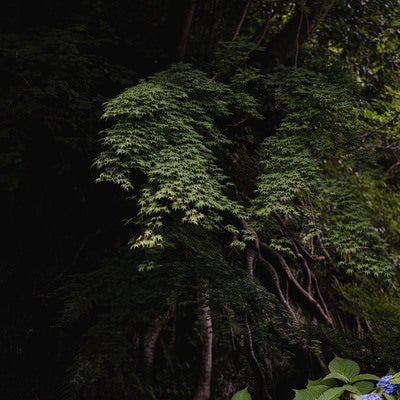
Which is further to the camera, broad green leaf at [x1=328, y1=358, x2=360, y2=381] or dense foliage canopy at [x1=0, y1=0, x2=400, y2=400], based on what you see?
dense foliage canopy at [x1=0, y1=0, x2=400, y2=400]

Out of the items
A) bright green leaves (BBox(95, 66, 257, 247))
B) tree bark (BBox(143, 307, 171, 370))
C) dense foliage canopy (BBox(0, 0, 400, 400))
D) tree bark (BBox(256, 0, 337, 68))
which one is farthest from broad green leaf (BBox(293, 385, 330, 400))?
tree bark (BBox(256, 0, 337, 68))

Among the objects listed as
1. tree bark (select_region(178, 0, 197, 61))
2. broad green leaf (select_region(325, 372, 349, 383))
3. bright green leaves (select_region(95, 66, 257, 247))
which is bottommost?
broad green leaf (select_region(325, 372, 349, 383))

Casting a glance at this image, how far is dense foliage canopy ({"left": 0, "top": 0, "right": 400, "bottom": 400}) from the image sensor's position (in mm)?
1736

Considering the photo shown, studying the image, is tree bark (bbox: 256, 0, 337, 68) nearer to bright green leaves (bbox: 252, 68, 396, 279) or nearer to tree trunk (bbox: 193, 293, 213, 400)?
bright green leaves (bbox: 252, 68, 396, 279)

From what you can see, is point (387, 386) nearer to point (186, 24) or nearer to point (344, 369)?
point (344, 369)

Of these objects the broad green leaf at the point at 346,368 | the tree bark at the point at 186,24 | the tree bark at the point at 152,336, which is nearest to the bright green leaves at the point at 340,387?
the broad green leaf at the point at 346,368

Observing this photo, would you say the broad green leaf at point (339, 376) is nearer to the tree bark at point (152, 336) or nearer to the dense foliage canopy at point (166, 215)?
the dense foliage canopy at point (166, 215)

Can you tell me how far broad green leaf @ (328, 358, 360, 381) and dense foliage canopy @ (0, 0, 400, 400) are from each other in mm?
576

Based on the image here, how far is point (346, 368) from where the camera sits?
121 cm

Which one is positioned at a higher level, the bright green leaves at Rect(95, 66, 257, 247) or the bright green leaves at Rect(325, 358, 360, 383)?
the bright green leaves at Rect(95, 66, 257, 247)

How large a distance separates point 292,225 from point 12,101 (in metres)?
2.76

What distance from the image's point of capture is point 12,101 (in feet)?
6.59

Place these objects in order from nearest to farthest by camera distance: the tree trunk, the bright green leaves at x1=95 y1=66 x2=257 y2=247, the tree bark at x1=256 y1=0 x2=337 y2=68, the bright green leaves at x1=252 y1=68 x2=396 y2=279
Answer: the bright green leaves at x1=95 y1=66 x2=257 y2=247
the bright green leaves at x1=252 y1=68 x2=396 y2=279
the tree trunk
the tree bark at x1=256 y1=0 x2=337 y2=68

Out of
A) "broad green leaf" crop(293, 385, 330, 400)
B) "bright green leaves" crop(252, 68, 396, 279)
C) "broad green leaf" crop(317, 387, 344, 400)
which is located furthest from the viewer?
"bright green leaves" crop(252, 68, 396, 279)
